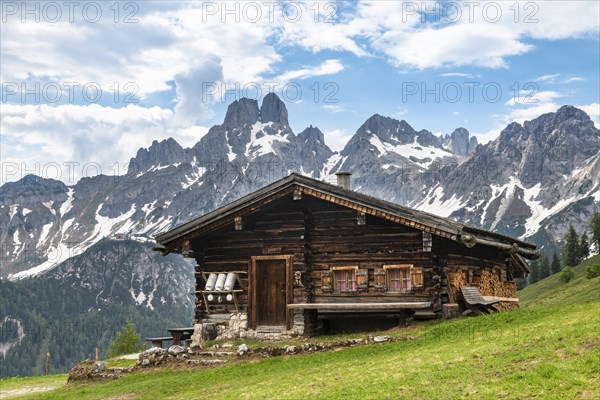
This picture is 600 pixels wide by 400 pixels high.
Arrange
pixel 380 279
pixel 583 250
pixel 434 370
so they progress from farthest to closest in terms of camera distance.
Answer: pixel 583 250 < pixel 380 279 < pixel 434 370

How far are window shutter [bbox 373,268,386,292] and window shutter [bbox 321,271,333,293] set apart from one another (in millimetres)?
1766

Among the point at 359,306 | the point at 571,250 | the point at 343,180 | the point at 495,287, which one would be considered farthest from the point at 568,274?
the point at 359,306

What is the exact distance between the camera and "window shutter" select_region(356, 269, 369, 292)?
2641cm

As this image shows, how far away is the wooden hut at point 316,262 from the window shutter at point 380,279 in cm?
4

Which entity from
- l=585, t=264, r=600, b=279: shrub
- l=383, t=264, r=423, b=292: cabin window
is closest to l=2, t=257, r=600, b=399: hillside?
l=383, t=264, r=423, b=292: cabin window

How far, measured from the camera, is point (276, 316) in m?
27.4

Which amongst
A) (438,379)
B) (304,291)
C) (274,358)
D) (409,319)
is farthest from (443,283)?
(438,379)

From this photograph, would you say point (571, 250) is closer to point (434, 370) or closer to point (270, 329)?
point (270, 329)

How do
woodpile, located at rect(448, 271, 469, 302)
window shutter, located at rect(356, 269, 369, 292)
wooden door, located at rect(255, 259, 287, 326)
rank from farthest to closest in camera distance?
wooden door, located at rect(255, 259, 287, 326)
window shutter, located at rect(356, 269, 369, 292)
woodpile, located at rect(448, 271, 469, 302)

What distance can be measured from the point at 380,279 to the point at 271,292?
14.2ft

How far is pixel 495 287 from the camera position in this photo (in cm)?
3269

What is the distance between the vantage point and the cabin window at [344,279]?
26766 mm

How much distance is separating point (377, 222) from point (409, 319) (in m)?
3.79

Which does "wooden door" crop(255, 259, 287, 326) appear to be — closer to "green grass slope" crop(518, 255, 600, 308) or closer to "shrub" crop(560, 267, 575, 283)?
"green grass slope" crop(518, 255, 600, 308)
